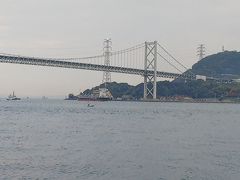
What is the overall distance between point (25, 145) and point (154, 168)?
9.25m

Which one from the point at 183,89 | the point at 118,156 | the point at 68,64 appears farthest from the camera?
the point at 183,89

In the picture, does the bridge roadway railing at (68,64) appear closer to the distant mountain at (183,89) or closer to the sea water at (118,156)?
the distant mountain at (183,89)

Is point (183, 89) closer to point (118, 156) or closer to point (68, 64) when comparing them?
point (68, 64)

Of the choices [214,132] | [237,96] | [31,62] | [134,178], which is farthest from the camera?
[237,96]

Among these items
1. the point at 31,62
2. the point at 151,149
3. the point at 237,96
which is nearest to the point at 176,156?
the point at 151,149

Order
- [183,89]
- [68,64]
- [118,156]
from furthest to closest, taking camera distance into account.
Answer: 1. [183,89]
2. [68,64]
3. [118,156]

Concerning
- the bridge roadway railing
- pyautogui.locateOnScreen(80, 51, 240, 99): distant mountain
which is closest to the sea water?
the bridge roadway railing

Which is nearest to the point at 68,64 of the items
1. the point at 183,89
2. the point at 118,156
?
the point at 183,89

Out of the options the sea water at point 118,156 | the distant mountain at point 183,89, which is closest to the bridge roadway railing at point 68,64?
the distant mountain at point 183,89

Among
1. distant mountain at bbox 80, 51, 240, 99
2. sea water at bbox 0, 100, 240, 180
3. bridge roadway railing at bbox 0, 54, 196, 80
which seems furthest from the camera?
distant mountain at bbox 80, 51, 240, 99

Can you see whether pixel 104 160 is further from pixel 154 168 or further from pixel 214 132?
pixel 214 132

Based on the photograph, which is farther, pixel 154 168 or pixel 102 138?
pixel 102 138

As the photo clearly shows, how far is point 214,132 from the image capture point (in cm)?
3669

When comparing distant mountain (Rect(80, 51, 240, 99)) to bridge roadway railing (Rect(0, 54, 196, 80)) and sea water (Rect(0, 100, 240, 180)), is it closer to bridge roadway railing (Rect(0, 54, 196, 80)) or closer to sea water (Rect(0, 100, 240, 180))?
bridge roadway railing (Rect(0, 54, 196, 80))
